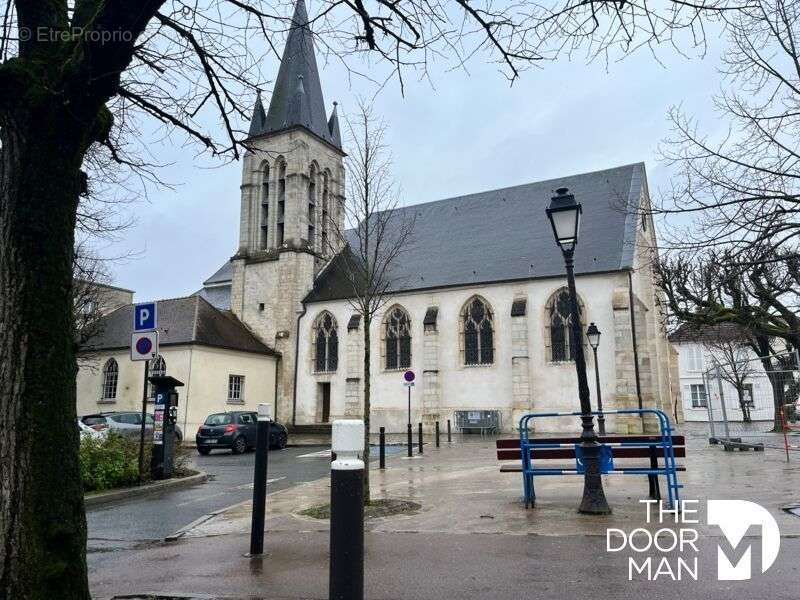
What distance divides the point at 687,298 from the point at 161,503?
58.5 feet

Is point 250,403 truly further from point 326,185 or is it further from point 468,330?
point 326,185

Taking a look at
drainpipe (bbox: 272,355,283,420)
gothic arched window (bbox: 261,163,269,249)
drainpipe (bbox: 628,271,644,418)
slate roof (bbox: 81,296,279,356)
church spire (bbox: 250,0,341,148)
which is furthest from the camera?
gothic arched window (bbox: 261,163,269,249)

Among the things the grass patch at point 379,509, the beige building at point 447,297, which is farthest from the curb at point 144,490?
the beige building at point 447,297

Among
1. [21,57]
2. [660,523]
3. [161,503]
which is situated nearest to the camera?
[21,57]

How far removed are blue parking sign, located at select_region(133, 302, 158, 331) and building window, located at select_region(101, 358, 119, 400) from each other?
872 inches

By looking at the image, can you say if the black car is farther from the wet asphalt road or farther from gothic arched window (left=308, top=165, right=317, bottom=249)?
gothic arched window (left=308, top=165, right=317, bottom=249)

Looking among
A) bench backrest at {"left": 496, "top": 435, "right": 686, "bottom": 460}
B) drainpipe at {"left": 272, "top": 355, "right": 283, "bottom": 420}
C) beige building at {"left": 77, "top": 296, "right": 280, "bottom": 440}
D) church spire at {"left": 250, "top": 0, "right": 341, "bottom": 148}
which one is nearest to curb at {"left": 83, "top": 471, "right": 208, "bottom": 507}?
bench backrest at {"left": 496, "top": 435, "right": 686, "bottom": 460}

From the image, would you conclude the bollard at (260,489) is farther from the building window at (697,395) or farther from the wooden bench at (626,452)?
the building window at (697,395)

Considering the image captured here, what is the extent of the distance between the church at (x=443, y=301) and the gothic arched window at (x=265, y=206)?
73mm

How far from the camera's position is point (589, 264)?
2597cm

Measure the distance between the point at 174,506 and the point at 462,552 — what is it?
6.00m

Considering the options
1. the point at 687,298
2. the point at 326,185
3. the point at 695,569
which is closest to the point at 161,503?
the point at 695,569

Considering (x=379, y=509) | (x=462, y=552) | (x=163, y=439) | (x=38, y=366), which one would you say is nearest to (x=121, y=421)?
(x=163, y=439)

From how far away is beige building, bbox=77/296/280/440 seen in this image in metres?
28.0
